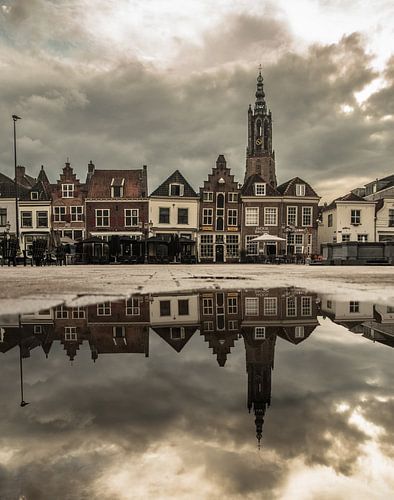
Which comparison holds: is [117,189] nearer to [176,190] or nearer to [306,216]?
[176,190]

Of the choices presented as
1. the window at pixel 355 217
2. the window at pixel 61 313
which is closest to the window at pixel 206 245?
the window at pixel 355 217

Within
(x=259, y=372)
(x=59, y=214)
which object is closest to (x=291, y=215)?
(x=59, y=214)

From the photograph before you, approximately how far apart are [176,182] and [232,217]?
22.3 ft

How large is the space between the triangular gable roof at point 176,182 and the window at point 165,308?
33.9 metres

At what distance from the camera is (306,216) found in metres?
38.3

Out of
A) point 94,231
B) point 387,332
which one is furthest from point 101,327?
point 94,231

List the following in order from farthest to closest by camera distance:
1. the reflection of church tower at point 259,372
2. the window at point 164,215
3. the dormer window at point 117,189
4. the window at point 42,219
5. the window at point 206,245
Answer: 1. the window at point 206,245
2. the window at point 42,219
3. the window at point 164,215
4. the dormer window at point 117,189
5. the reflection of church tower at point 259,372

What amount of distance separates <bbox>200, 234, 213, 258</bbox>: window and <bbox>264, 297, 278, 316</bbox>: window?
109 ft

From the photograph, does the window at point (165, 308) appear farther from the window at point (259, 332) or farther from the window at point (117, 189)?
the window at point (117, 189)

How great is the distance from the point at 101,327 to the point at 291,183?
3769 centimetres

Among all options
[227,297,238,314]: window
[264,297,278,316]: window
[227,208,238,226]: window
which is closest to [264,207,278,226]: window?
[227,208,238,226]: window

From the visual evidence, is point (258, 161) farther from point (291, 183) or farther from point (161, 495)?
point (161, 495)

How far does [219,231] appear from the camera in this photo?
3822 cm

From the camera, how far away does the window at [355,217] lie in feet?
128
